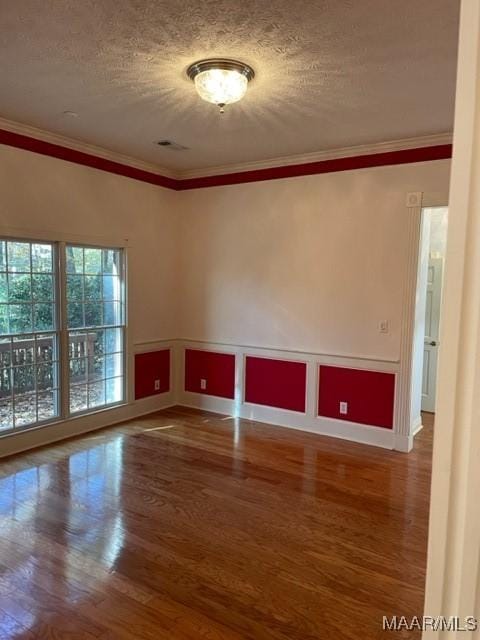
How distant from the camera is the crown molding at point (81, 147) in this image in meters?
3.79

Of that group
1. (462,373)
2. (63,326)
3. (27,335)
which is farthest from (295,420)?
(462,373)

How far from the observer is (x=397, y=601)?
2180 millimetres

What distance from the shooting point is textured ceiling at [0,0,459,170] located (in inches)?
84.7

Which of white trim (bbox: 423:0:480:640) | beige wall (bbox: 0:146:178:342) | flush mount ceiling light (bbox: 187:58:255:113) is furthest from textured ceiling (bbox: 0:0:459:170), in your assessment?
white trim (bbox: 423:0:480:640)

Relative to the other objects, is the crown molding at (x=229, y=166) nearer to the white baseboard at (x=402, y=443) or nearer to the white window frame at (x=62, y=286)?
the white window frame at (x=62, y=286)

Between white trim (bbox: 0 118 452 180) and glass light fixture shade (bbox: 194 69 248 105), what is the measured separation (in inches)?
72.8

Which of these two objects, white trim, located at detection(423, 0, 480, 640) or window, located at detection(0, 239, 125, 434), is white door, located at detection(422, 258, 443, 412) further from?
white trim, located at detection(423, 0, 480, 640)

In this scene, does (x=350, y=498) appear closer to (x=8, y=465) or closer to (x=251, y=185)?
(x=8, y=465)

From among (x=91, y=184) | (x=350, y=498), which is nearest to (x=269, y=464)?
(x=350, y=498)

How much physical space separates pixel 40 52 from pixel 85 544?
2.87 m

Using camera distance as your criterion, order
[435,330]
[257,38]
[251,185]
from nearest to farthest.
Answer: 1. [257,38]
2. [251,185]
3. [435,330]

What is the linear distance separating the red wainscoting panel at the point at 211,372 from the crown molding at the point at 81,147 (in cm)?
221

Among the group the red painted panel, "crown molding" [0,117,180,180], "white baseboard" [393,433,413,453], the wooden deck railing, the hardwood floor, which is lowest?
the hardwood floor

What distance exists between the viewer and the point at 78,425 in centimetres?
450
